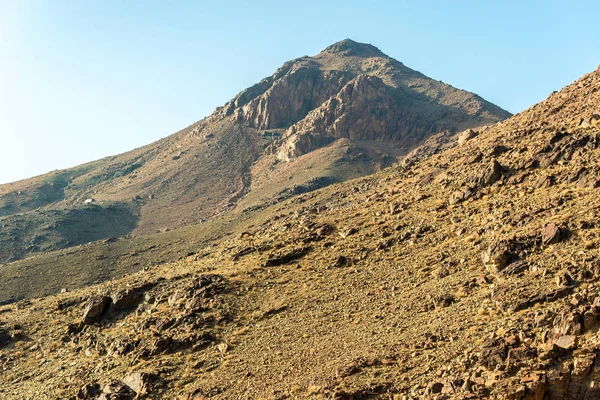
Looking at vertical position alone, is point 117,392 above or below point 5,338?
below

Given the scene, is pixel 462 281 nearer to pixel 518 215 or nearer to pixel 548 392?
pixel 518 215

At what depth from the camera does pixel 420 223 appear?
3938 cm

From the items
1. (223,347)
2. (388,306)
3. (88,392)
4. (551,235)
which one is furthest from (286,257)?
(551,235)

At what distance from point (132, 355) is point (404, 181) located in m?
30.5

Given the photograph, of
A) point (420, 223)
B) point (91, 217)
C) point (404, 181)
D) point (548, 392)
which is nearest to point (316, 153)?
point (91, 217)

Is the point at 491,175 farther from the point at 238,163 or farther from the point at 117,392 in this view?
the point at 238,163

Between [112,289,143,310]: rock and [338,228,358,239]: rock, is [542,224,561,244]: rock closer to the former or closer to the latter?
[338,228,358,239]: rock

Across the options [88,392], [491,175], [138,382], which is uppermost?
[491,175]

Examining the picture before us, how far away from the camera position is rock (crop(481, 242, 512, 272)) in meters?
29.5

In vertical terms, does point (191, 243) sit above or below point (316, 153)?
below

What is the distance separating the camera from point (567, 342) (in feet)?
67.7

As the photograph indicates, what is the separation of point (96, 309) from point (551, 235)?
97.2 feet

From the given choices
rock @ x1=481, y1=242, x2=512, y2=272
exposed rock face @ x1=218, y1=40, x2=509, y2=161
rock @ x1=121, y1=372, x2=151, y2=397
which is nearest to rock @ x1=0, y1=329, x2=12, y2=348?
rock @ x1=121, y1=372, x2=151, y2=397

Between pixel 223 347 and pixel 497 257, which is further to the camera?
pixel 223 347
